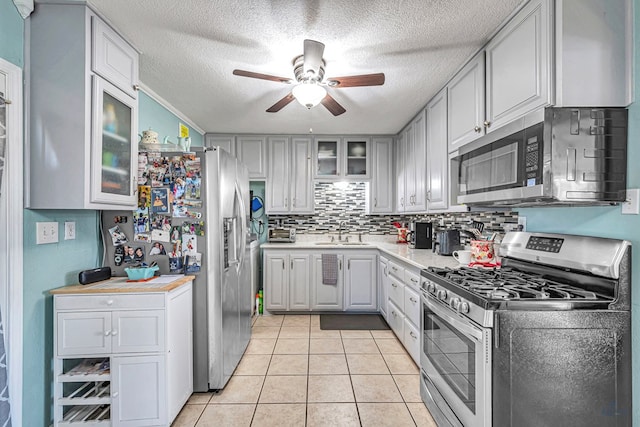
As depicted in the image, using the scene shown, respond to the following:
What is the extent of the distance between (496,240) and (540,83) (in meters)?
1.26

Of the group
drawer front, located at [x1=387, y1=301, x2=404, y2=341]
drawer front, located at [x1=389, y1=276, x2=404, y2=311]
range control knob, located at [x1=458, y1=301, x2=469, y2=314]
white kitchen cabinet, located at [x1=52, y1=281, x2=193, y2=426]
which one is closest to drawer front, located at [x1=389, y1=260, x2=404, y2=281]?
drawer front, located at [x1=389, y1=276, x2=404, y2=311]

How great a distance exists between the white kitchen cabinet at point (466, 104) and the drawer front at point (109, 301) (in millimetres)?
2253

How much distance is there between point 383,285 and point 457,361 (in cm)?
202

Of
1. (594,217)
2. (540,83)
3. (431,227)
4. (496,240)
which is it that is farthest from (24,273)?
(431,227)

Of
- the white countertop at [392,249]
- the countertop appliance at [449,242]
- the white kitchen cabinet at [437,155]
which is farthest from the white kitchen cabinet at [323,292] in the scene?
the white kitchen cabinet at [437,155]

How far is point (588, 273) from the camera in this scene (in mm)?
1366

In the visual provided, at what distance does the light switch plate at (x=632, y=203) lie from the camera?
124 centimetres

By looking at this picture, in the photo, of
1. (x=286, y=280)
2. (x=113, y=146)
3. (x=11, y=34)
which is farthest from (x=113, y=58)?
(x=286, y=280)

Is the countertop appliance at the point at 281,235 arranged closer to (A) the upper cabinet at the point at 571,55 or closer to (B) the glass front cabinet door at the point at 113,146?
(B) the glass front cabinet door at the point at 113,146

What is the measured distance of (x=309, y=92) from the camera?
198 cm

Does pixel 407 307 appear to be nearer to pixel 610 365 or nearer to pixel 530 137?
pixel 610 365

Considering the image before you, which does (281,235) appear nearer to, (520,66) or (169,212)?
(169,212)

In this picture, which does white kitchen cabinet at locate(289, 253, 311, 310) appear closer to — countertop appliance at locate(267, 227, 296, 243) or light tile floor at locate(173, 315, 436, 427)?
countertop appliance at locate(267, 227, 296, 243)

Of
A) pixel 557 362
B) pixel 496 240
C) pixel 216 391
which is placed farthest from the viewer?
pixel 496 240
